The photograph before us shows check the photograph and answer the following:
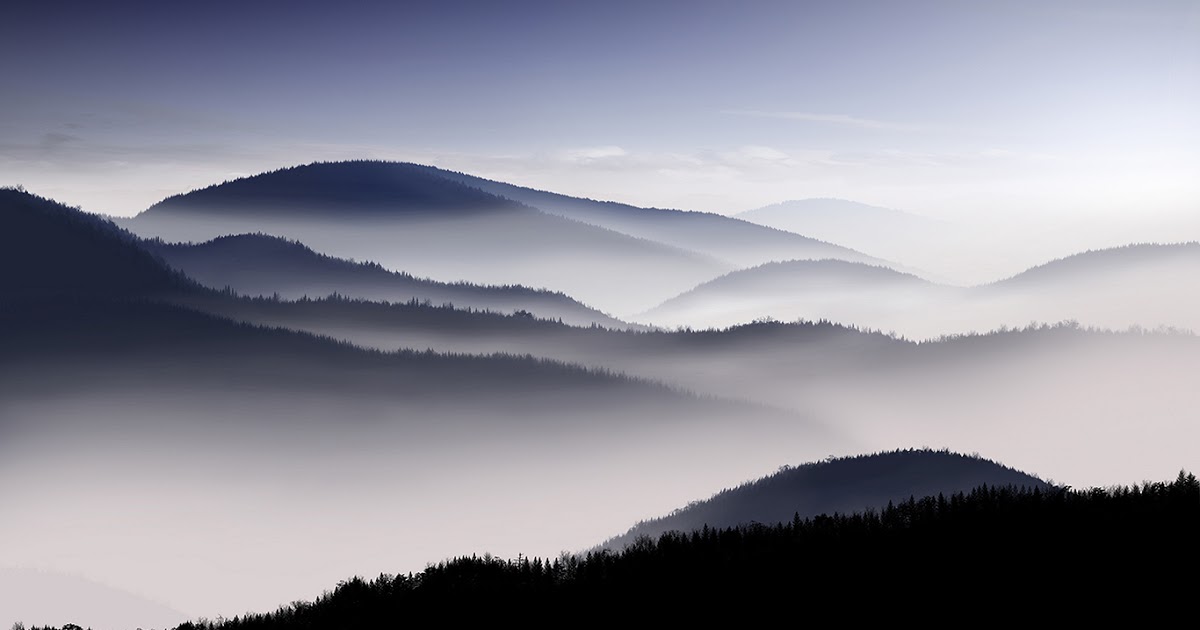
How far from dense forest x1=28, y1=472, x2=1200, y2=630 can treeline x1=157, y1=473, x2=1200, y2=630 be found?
0.41ft

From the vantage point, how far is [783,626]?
63031 mm

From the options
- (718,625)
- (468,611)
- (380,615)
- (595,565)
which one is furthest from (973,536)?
(380,615)

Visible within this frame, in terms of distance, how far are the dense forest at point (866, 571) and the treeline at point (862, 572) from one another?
0.13 metres

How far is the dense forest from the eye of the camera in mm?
58594

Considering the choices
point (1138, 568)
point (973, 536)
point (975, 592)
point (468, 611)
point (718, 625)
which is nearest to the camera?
point (1138, 568)

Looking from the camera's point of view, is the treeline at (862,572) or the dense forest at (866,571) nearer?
the dense forest at (866,571)

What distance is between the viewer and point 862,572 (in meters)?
69.1

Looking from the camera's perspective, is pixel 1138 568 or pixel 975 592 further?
pixel 975 592

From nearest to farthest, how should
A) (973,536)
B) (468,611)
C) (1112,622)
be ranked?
(1112,622) → (468,611) → (973,536)

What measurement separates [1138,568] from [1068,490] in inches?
968

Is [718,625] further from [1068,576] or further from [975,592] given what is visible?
[1068,576]

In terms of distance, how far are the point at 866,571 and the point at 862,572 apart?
0.27 metres

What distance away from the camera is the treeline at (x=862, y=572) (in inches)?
2313

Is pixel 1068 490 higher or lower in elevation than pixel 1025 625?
higher
